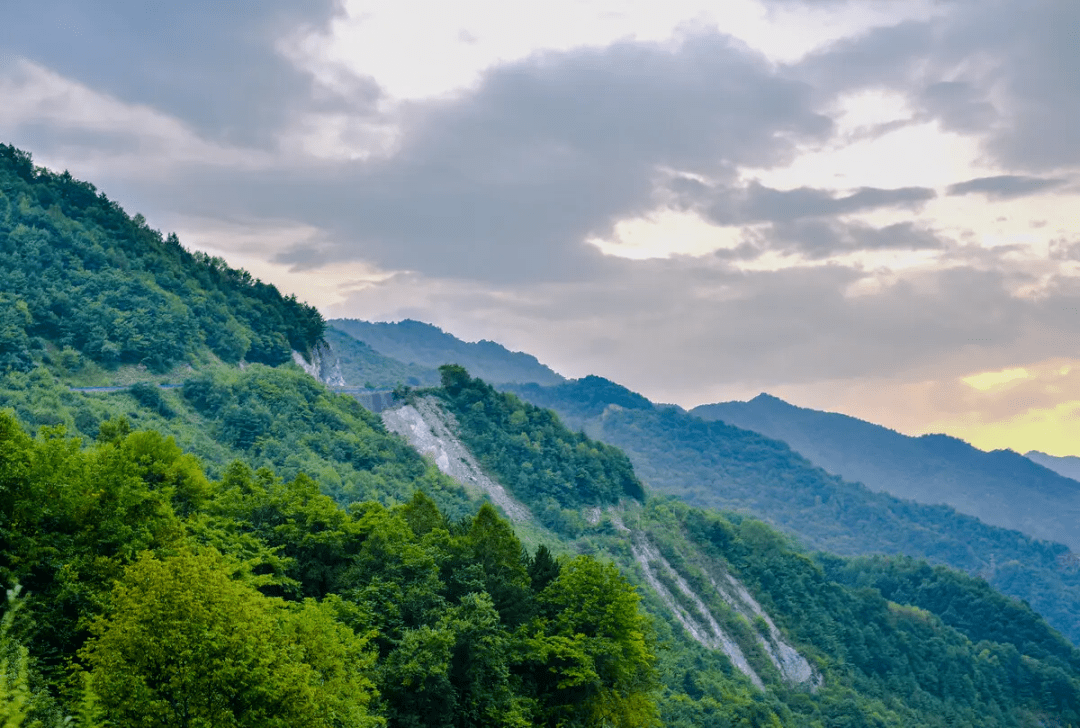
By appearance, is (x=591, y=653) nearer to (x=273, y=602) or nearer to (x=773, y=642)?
(x=273, y=602)

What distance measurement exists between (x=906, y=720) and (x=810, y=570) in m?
28.6

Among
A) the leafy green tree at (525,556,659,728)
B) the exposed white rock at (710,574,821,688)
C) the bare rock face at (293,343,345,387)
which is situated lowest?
the exposed white rock at (710,574,821,688)

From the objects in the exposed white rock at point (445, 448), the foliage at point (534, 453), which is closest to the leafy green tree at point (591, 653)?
the exposed white rock at point (445, 448)

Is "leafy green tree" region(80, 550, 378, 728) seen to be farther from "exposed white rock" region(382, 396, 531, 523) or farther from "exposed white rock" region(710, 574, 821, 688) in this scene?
"exposed white rock" region(710, 574, 821, 688)

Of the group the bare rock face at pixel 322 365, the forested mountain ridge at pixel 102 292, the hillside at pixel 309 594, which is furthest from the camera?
the bare rock face at pixel 322 365

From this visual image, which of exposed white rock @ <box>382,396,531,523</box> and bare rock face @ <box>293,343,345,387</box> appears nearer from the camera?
exposed white rock @ <box>382,396,531,523</box>

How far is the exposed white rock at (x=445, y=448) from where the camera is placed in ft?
375

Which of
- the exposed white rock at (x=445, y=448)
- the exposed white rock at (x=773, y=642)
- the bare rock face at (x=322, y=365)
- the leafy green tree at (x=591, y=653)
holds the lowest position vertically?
the exposed white rock at (x=773, y=642)

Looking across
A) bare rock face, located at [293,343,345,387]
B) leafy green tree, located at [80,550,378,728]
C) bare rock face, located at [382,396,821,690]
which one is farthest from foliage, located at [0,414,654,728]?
bare rock face, located at [293,343,345,387]

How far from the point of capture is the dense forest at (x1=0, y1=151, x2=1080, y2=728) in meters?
24.6

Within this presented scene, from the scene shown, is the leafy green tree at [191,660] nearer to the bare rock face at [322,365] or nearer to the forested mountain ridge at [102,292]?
the forested mountain ridge at [102,292]

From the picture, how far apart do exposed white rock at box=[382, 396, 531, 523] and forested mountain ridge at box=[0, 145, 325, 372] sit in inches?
623

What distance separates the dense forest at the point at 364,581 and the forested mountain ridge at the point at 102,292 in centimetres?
49

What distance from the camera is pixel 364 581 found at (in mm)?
38688
